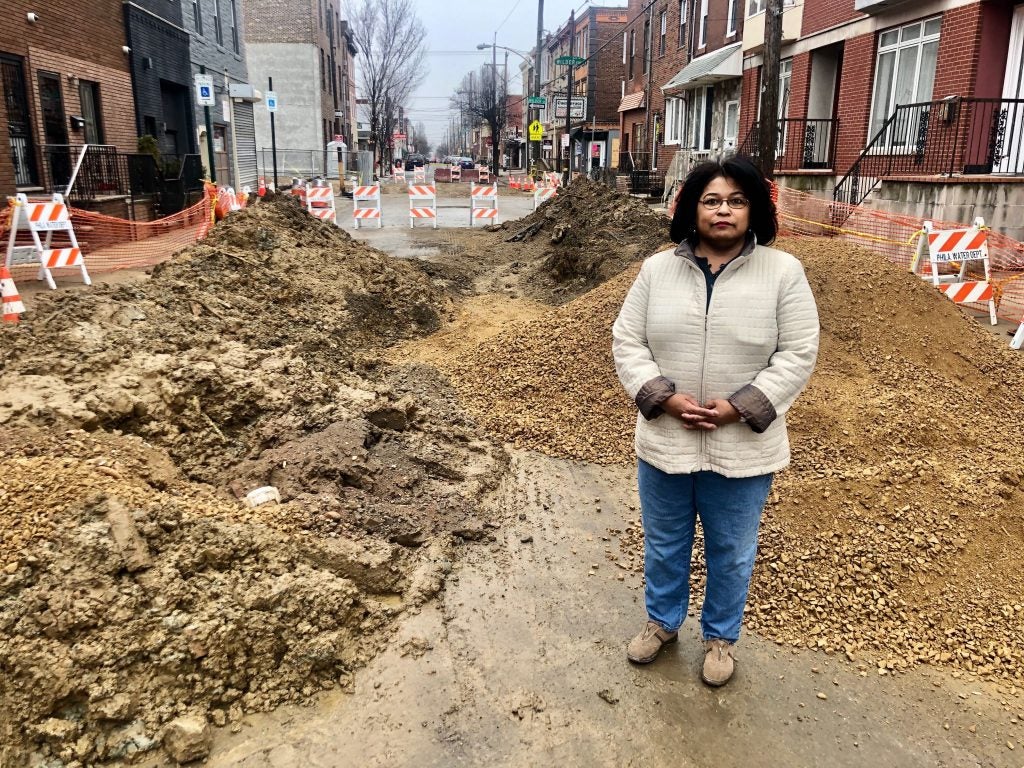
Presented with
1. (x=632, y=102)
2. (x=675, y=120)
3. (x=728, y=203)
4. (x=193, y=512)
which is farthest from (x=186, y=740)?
(x=632, y=102)

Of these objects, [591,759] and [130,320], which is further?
[130,320]

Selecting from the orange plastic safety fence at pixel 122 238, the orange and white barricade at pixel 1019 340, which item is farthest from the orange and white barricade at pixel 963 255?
the orange plastic safety fence at pixel 122 238

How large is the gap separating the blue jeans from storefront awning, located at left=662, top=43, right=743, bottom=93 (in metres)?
25.0

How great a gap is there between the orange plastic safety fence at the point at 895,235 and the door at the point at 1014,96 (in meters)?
2.17

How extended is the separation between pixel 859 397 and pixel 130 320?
6.09m

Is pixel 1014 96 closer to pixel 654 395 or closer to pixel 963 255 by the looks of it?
pixel 963 255

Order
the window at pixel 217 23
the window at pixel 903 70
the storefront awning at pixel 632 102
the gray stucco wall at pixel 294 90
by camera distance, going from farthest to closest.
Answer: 1. the gray stucco wall at pixel 294 90
2. the storefront awning at pixel 632 102
3. the window at pixel 217 23
4. the window at pixel 903 70

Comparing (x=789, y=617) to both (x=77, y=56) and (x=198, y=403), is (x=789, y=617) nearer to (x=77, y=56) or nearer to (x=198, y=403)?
(x=198, y=403)

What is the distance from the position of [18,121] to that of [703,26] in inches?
945

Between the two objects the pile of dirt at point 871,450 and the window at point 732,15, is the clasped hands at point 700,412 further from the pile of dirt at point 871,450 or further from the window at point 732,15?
the window at point 732,15

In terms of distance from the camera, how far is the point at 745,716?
3.19 metres

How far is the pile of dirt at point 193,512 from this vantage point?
2.95 metres

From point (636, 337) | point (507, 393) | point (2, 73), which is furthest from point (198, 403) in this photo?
point (2, 73)

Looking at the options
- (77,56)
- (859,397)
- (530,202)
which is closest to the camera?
(859,397)
